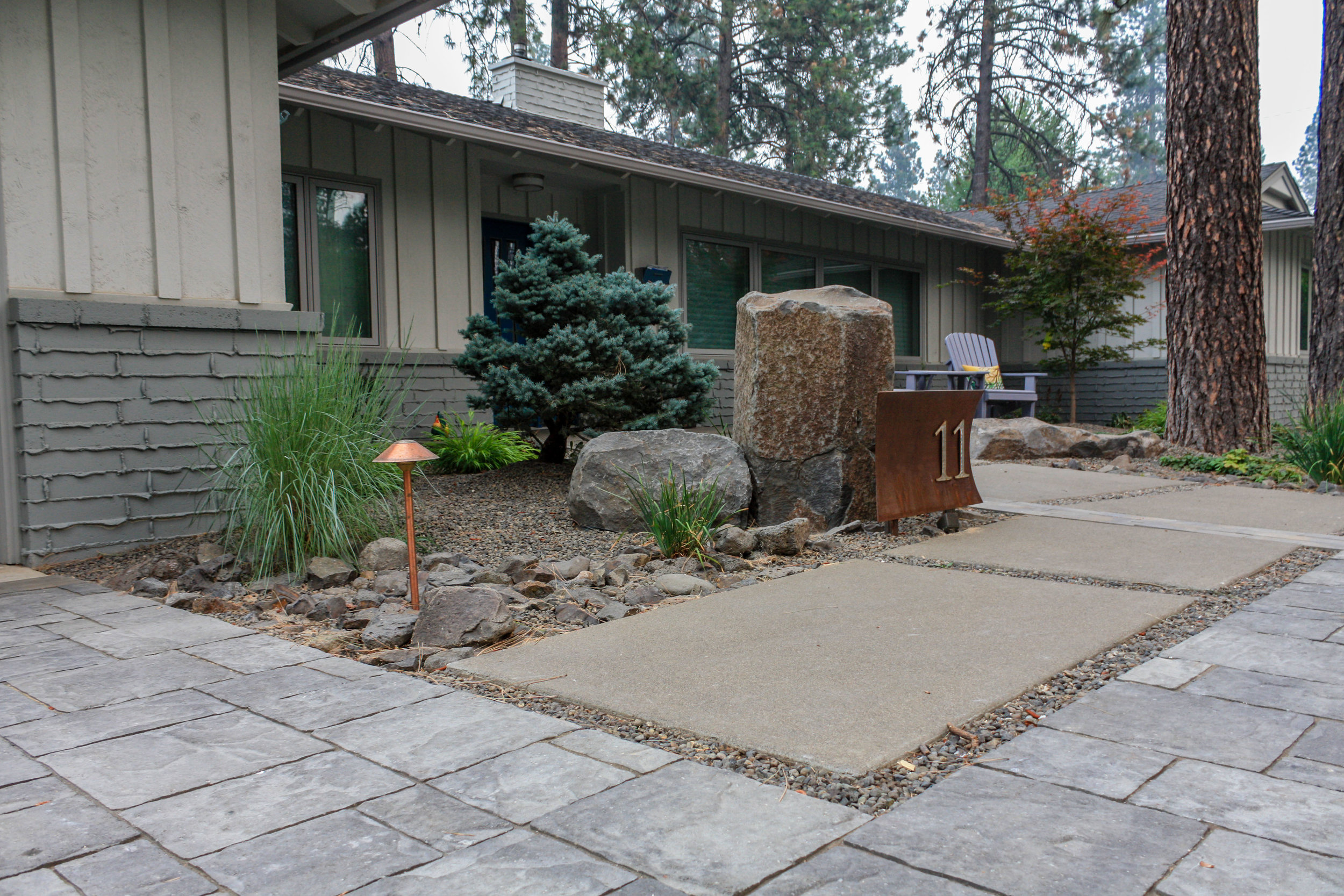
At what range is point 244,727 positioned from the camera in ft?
6.73

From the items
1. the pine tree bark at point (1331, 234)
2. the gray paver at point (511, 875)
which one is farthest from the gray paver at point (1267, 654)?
the pine tree bark at point (1331, 234)

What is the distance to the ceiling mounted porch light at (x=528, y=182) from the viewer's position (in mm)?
8375

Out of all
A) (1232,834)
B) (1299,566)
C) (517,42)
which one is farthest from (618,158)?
(1232,834)

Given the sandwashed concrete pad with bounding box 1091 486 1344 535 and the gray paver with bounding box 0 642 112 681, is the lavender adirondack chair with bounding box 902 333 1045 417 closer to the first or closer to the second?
the sandwashed concrete pad with bounding box 1091 486 1344 535

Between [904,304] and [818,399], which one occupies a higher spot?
[904,304]

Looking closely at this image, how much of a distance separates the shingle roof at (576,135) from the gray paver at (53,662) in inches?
193

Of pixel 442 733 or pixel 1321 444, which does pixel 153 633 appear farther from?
pixel 1321 444

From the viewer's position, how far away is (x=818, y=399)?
4.50m

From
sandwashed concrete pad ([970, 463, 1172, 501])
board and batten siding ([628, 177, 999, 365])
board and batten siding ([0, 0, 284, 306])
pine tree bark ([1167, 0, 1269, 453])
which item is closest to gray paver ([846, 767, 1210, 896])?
sandwashed concrete pad ([970, 463, 1172, 501])

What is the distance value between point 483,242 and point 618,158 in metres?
1.53

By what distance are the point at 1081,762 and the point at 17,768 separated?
80.9 inches

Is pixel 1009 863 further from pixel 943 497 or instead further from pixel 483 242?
pixel 483 242

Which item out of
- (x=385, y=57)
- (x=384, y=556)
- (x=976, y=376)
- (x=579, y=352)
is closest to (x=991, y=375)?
(x=976, y=376)

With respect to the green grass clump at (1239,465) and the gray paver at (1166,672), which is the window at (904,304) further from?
the gray paver at (1166,672)
